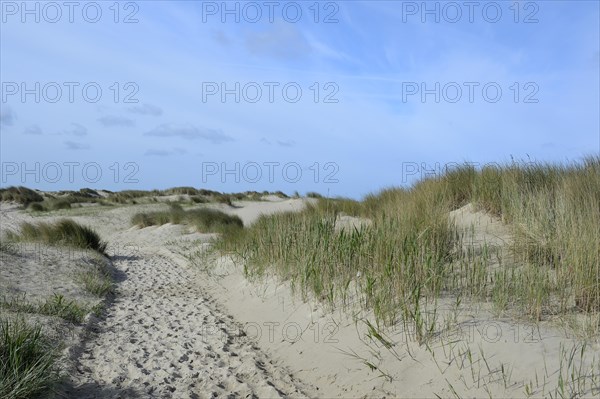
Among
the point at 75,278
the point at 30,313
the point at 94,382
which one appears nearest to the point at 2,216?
the point at 75,278

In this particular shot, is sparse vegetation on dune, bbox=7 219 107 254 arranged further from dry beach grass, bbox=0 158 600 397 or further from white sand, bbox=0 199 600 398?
white sand, bbox=0 199 600 398

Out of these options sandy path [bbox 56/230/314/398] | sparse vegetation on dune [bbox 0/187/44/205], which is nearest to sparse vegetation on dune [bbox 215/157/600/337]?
sandy path [bbox 56/230/314/398]

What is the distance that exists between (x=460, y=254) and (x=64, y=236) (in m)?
10.6

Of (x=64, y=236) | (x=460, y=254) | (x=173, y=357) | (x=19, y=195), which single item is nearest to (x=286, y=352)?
(x=173, y=357)

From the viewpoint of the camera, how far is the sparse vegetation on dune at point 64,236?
1311cm

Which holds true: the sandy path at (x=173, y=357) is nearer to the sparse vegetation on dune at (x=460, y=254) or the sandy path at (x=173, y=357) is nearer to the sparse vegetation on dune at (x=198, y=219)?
the sparse vegetation on dune at (x=460, y=254)

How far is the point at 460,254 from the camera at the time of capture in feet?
20.8

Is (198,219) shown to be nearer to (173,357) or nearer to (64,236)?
(64,236)

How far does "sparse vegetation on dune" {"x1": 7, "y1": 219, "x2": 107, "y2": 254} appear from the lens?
13.1 m

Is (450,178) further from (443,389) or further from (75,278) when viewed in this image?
(75,278)

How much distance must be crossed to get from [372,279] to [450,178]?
4.85 m

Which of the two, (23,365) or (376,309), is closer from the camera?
(23,365)

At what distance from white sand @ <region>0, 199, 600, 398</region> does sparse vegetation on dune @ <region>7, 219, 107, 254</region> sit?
5.39 metres

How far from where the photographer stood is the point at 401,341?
465 cm
